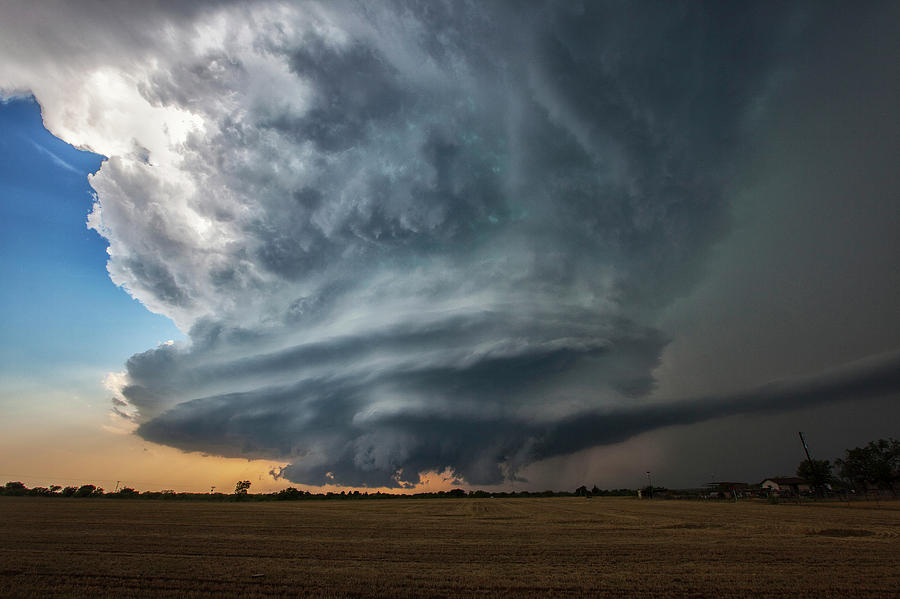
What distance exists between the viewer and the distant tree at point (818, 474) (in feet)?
395

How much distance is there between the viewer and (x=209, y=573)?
18797 mm

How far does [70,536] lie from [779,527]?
55.1 metres

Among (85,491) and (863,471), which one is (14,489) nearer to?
(85,491)

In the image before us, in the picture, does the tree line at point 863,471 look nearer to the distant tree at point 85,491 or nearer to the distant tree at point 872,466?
the distant tree at point 872,466

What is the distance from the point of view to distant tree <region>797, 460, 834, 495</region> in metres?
120

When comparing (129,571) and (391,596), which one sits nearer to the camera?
(391,596)

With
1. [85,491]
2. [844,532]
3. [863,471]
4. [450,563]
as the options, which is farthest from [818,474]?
[85,491]

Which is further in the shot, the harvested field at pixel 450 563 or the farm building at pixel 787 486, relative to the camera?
the farm building at pixel 787 486

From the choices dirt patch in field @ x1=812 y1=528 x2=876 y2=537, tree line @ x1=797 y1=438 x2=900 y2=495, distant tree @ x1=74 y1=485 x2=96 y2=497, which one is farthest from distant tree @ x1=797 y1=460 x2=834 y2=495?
distant tree @ x1=74 y1=485 x2=96 y2=497

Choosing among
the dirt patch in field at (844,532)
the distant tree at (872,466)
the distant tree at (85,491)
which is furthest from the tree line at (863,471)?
the distant tree at (85,491)

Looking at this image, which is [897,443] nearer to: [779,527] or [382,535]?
[779,527]

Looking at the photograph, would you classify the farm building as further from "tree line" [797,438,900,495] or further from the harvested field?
the harvested field

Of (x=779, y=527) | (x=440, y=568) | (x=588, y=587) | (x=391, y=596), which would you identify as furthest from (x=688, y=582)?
(x=779, y=527)

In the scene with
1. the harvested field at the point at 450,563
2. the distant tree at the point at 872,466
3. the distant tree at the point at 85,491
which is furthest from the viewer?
the distant tree at the point at 85,491
